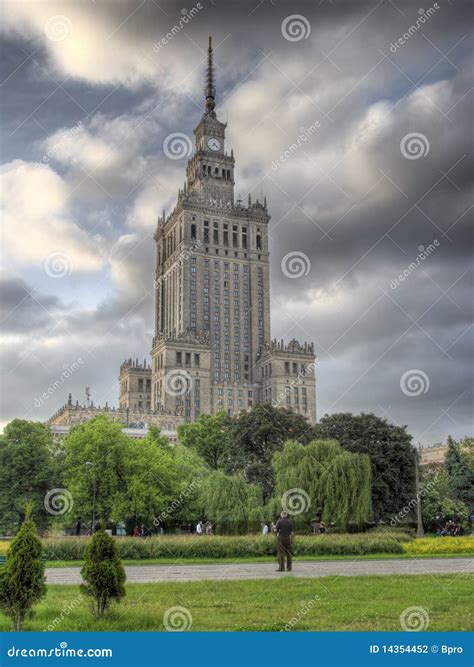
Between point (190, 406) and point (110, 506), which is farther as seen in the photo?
point (190, 406)

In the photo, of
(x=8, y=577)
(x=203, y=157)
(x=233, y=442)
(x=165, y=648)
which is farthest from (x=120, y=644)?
(x=203, y=157)

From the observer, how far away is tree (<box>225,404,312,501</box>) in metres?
66.2

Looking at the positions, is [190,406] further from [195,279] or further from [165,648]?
[165,648]

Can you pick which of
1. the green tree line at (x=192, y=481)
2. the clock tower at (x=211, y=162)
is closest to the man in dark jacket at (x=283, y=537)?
the green tree line at (x=192, y=481)

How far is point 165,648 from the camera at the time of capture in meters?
10.4

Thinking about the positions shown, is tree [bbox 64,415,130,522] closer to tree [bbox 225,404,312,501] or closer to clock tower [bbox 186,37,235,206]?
tree [bbox 225,404,312,501]

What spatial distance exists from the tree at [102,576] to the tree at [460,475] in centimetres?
6690

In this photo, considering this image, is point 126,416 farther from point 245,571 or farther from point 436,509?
point 245,571

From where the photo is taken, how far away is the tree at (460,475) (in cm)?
7475

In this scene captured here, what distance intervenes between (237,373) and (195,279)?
24.4m

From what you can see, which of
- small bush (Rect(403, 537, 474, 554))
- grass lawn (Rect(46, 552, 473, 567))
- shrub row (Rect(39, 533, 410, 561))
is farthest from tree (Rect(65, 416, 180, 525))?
small bush (Rect(403, 537, 474, 554))

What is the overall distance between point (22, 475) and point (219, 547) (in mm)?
28213

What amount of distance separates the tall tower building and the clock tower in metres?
0.26

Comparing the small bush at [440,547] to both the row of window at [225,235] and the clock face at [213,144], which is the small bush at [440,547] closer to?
the row of window at [225,235]
